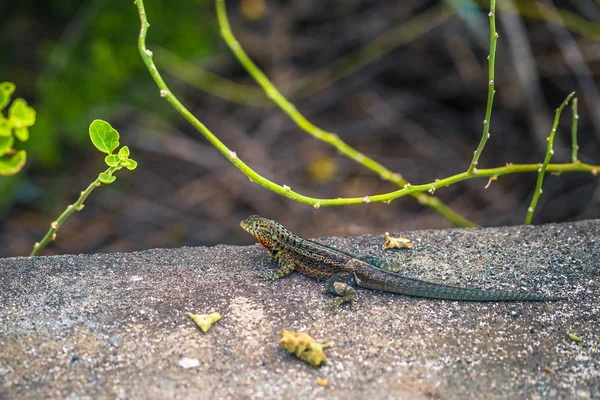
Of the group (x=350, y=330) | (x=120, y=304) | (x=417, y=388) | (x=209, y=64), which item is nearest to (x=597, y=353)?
(x=417, y=388)

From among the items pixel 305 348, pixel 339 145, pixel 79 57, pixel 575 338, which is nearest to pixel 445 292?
pixel 575 338

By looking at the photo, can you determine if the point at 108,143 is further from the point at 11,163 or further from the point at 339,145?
the point at 339,145

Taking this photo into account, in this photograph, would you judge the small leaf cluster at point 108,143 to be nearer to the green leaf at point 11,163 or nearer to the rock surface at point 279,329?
the green leaf at point 11,163

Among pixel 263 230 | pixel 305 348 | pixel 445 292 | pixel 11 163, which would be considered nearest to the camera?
pixel 11 163

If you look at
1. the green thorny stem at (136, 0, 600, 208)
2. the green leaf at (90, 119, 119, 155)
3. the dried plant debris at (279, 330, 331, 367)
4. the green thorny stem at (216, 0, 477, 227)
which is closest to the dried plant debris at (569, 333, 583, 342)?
the green thorny stem at (136, 0, 600, 208)

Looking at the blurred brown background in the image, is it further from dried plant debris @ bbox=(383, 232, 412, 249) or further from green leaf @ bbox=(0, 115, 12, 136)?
green leaf @ bbox=(0, 115, 12, 136)

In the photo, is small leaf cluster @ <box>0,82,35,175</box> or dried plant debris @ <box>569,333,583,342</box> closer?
small leaf cluster @ <box>0,82,35,175</box>

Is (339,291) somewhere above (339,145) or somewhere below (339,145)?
below
